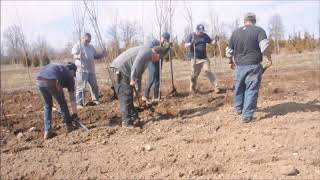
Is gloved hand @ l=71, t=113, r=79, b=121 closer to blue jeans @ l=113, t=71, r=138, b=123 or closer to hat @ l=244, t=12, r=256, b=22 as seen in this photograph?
blue jeans @ l=113, t=71, r=138, b=123

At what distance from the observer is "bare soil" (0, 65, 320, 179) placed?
5121 millimetres

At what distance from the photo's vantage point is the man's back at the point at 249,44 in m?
6.30

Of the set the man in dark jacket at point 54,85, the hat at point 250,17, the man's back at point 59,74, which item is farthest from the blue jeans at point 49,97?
the hat at point 250,17

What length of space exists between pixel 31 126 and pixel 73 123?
38.3 inches

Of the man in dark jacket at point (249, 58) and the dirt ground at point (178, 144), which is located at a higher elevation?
the man in dark jacket at point (249, 58)

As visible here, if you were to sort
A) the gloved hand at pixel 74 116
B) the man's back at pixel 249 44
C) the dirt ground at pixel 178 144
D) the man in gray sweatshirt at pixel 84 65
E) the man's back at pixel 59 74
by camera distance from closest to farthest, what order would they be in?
the dirt ground at pixel 178 144 → the man's back at pixel 249 44 → the man's back at pixel 59 74 → the gloved hand at pixel 74 116 → the man in gray sweatshirt at pixel 84 65

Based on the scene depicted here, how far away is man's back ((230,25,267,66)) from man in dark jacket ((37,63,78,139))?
2.63m

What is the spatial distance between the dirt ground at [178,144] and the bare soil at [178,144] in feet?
0.03

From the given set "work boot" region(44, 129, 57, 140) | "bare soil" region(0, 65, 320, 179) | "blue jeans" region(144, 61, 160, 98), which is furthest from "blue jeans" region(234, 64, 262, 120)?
Answer: "work boot" region(44, 129, 57, 140)

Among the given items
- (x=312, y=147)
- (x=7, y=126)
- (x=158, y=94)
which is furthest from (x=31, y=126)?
(x=312, y=147)

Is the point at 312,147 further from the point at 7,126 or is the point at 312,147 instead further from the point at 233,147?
the point at 7,126

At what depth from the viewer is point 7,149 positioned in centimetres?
657

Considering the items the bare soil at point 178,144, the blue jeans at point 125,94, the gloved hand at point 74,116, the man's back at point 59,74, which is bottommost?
the bare soil at point 178,144

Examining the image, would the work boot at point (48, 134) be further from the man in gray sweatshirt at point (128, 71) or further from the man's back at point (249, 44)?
the man's back at point (249, 44)
